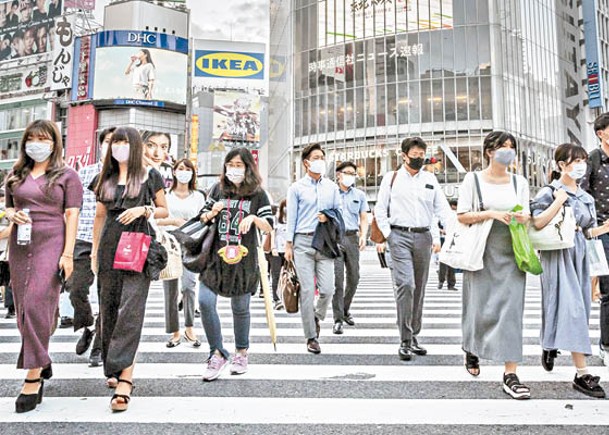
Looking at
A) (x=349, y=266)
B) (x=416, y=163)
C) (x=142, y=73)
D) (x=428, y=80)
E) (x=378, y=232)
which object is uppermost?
(x=142, y=73)

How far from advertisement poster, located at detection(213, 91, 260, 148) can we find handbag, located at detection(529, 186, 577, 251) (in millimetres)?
42244

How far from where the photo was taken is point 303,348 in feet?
17.2

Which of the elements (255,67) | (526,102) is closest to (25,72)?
(255,67)

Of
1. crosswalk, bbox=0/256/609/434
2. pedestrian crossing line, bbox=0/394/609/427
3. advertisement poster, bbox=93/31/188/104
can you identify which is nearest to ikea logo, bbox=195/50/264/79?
advertisement poster, bbox=93/31/188/104

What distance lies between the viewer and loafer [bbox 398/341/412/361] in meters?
4.67

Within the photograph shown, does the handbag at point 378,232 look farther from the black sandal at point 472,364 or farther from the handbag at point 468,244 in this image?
the black sandal at point 472,364

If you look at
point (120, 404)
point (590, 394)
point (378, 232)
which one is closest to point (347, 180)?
point (378, 232)

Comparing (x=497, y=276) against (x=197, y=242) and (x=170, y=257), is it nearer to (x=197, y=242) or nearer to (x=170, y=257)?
(x=197, y=242)

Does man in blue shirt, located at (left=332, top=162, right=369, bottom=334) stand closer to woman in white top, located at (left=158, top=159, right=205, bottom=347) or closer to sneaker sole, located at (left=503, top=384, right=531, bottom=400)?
woman in white top, located at (left=158, top=159, right=205, bottom=347)

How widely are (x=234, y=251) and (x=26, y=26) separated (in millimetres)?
75085

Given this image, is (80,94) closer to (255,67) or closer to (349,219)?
(255,67)

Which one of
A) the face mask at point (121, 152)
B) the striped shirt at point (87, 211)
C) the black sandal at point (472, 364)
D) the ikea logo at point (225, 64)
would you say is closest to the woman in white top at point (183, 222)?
the striped shirt at point (87, 211)

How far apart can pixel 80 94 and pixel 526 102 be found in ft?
158

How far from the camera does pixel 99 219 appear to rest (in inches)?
145
